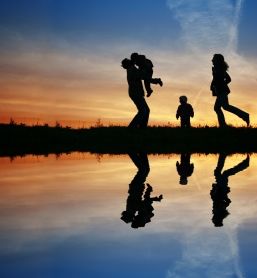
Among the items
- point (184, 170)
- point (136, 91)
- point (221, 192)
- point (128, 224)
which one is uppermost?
point (136, 91)

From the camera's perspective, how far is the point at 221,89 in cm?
2119

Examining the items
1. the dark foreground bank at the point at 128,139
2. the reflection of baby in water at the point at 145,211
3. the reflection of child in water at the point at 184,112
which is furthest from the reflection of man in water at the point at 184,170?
the reflection of child in water at the point at 184,112

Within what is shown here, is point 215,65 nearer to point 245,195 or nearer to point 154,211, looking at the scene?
point 245,195

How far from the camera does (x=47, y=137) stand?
64.8ft

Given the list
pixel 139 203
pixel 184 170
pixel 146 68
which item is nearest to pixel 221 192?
pixel 139 203

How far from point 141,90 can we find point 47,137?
374 centimetres

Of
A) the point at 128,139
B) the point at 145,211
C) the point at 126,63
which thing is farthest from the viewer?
the point at 126,63

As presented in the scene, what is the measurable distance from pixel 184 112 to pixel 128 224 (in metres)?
19.1

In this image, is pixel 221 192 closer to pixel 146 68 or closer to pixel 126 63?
pixel 126 63

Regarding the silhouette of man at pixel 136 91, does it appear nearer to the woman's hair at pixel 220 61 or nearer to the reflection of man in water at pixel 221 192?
the woman's hair at pixel 220 61

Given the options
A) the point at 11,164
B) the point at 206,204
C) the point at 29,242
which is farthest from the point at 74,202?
the point at 11,164

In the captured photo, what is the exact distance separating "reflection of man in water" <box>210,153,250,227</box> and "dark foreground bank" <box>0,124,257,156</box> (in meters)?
6.72

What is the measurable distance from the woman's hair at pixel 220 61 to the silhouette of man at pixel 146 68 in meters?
2.68

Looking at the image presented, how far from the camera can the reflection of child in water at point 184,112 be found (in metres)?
23.9
